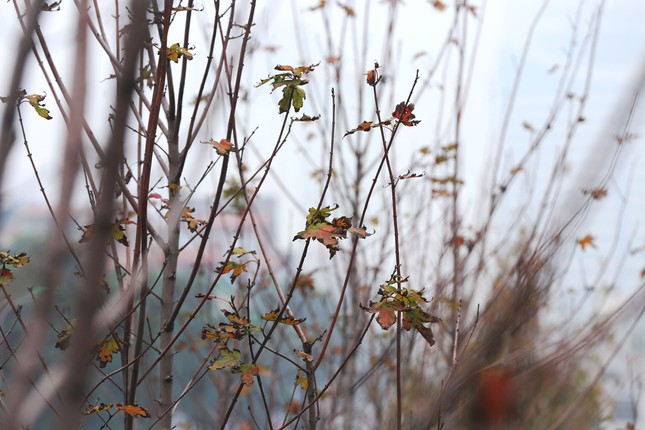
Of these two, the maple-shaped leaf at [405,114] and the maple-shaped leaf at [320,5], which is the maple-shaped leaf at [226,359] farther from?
the maple-shaped leaf at [320,5]

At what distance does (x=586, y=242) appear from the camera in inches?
131

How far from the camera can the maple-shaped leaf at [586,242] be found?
327 centimetres

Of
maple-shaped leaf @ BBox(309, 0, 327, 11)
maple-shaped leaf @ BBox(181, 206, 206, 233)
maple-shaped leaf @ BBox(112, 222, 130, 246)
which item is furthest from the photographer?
maple-shaped leaf @ BBox(309, 0, 327, 11)

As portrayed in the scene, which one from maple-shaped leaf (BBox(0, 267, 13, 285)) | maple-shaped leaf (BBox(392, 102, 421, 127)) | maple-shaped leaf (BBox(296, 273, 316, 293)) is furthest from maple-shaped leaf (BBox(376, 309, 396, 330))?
maple-shaped leaf (BBox(296, 273, 316, 293))

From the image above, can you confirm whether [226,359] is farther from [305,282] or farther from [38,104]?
[305,282]

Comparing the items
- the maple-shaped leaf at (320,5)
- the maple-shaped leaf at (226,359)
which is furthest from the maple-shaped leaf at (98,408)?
the maple-shaped leaf at (320,5)

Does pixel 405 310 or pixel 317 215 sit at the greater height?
pixel 317 215

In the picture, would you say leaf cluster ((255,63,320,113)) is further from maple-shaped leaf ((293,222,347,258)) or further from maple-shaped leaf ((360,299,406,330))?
maple-shaped leaf ((360,299,406,330))

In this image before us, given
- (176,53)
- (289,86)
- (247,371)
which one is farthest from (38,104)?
(247,371)

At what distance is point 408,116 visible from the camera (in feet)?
5.38

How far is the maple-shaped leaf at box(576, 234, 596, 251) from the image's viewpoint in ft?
10.7

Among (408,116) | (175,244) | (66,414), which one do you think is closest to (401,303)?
(408,116)

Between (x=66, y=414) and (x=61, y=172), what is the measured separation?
129mm

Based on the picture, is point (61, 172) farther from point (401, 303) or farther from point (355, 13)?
point (355, 13)
